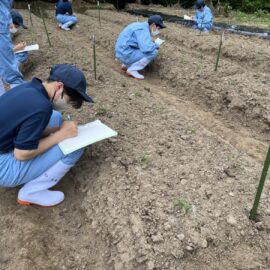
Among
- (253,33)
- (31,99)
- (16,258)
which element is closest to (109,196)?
(16,258)

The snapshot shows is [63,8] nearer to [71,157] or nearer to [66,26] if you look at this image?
[66,26]

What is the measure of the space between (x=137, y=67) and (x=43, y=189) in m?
4.12

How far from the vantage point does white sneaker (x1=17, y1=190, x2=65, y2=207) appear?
10.5 feet

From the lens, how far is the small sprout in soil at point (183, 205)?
2879mm

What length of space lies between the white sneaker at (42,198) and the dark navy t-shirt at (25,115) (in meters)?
0.65

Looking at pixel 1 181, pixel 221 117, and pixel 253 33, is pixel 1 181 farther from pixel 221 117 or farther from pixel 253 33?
pixel 253 33

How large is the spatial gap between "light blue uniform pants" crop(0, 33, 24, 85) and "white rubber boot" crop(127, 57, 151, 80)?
223 centimetres

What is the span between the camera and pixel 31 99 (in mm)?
2611

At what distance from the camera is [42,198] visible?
3213mm

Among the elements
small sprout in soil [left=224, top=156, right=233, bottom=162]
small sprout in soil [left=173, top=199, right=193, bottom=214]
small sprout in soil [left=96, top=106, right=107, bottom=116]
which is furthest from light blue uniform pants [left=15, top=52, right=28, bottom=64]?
small sprout in soil [left=173, top=199, right=193, bottom=214]

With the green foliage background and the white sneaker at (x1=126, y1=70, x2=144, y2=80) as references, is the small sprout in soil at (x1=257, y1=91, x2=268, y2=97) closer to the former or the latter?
the white sneaker at (x1=126, y1=70, x2=144, y2=80)

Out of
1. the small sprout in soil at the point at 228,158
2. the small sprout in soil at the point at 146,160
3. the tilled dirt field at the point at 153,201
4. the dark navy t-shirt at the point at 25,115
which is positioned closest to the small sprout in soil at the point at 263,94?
the tilled dirt field at the point at 153,201

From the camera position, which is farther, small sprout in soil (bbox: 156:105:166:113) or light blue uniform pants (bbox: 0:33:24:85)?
light blue uniform pants (bbox: 0:33:24:85)

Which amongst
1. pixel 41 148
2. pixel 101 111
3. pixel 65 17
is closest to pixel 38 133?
pixel 41 148
